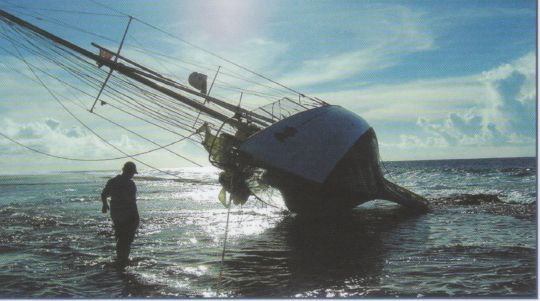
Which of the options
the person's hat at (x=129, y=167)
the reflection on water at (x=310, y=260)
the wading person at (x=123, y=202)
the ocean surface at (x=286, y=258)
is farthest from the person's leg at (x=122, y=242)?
the reflection on water at (x=310, y=260)

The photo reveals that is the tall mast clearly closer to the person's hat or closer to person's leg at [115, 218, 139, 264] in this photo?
the person's hat

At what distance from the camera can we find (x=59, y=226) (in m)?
17.5

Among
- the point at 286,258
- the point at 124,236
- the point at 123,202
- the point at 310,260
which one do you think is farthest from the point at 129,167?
the point at 310,260

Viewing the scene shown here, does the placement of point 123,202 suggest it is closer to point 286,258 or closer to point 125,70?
point 286,258

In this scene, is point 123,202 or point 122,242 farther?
point 122,242

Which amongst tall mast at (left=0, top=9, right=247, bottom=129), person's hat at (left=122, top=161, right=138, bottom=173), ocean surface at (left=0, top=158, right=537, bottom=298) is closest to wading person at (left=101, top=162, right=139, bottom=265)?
person's hat at (left=122, top=161, right=138, bottom=173)

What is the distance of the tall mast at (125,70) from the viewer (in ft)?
45.4

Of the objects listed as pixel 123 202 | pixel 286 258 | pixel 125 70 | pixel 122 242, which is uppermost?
pixel 125 70

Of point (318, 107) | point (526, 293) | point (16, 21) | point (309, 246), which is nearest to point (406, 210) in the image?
point (318, 107)

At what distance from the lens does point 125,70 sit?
15.3 metres

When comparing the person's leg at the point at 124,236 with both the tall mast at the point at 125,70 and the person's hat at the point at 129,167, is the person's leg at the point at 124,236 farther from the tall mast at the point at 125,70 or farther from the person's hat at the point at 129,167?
the tall mast at the point at 125,70

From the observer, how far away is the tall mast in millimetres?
13835

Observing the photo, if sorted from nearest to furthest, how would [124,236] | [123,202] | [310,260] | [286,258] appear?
[123,202], [124,236], [310,260], [286,258]

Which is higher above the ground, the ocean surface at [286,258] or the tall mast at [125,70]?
the tall mast at [125,70]
